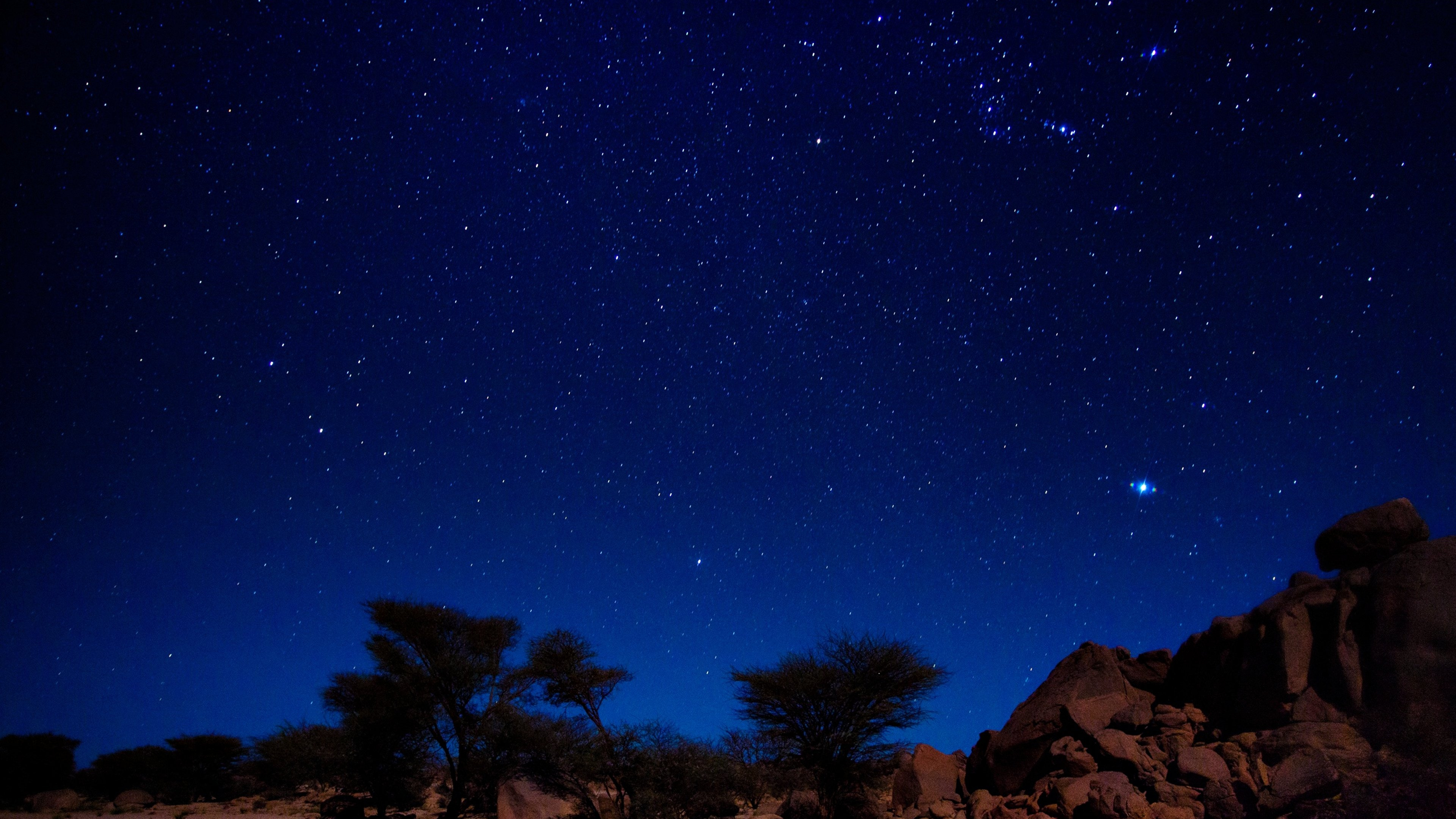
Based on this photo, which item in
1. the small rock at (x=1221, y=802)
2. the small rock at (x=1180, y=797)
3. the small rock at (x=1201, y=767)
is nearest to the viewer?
the small rock at (x=1221, y=802)

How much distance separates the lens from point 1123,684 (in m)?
20.6

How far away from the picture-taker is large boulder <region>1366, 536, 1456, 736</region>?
1419 cm

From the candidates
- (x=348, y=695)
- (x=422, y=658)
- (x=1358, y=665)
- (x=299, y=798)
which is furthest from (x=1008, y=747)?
(x=299, y=798)

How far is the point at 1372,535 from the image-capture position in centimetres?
1834

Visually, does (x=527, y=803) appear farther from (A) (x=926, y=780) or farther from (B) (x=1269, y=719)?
(B) (x=1269, y=719)

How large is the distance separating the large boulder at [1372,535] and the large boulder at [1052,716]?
21.0ft

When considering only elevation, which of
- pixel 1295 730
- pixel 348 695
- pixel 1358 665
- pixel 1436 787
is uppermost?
pixel 348 695

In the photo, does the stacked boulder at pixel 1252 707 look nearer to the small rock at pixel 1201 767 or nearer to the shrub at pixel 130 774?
the small rock at pixel 1201 767

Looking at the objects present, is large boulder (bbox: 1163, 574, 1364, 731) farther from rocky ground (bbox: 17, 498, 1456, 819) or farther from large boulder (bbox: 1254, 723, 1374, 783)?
large boulder (bbox: 1254, 723, 1374, 783)

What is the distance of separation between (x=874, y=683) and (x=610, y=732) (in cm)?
986

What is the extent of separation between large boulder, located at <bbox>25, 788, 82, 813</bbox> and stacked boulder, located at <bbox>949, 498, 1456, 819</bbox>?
34.9 meters

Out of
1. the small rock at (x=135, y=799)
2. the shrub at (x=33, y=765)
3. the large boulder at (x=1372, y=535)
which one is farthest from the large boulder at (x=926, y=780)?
the shrub at (x=33, y=765)

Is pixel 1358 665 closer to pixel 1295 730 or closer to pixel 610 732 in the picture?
pixel 1295 730

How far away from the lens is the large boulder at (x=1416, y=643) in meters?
14.2
